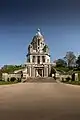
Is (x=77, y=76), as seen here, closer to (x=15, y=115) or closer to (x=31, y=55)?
(x=31, y=55)

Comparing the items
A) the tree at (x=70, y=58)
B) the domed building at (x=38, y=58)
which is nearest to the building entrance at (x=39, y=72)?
the domed building at (x=38, y=58)

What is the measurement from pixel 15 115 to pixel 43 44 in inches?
3491

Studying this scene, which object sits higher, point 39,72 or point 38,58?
point 38,58

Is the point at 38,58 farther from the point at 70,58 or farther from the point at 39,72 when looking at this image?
the point at 70,58

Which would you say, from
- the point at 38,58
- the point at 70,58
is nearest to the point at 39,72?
the point at 38,58

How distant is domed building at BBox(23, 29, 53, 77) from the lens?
91250 millimetres

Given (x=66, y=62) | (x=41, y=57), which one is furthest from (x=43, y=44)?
(x=66, y=62)

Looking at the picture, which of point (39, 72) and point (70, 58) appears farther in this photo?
point (70, 58)

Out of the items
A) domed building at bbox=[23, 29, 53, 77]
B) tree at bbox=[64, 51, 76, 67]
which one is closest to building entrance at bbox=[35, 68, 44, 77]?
domed building at bbox=[23, 29, 53, 77]

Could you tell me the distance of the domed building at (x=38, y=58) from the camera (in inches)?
3593

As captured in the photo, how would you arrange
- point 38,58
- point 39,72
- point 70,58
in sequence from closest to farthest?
point 39,72 → point 38,58 → point 70,58

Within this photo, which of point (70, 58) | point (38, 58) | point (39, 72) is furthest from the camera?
point (70, 58)

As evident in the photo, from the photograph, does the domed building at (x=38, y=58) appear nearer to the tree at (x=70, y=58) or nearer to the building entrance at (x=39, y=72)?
the building entrance at (x=39, y=72)

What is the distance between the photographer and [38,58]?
96438 millimetres
